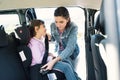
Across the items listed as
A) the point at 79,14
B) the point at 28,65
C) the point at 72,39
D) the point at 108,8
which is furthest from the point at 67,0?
the point at 79,14

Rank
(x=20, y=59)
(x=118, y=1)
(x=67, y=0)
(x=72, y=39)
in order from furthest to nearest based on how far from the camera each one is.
→ (x=72, y=39) < (x=20, y=59) < (x=67, y=0) < (x=118, y=1)

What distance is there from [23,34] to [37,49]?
0.72ft

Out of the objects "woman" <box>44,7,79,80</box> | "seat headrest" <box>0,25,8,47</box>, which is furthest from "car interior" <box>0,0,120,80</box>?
"woman" <box>44,7,79,80</box>

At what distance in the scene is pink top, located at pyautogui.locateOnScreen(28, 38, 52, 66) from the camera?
253 cm

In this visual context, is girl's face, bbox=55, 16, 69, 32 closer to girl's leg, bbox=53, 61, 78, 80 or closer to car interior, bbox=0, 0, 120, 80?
car interior, bbox=0, 0, 120, 80

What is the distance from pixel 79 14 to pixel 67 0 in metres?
1.84

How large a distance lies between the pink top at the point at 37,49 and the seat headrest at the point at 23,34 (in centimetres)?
8

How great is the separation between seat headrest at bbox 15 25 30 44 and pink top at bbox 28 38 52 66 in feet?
0.25

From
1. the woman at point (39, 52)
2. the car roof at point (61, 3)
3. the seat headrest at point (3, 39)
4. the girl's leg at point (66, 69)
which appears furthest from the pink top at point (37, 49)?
the car roof at point (61, 3)

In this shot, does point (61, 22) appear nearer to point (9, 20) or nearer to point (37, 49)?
point (37, 49)

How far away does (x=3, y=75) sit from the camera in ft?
7.31

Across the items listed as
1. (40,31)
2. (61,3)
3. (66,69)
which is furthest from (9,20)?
(61,3)

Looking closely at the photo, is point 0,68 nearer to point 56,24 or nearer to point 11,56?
point 11,56

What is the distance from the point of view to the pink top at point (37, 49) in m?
→ 2.53
